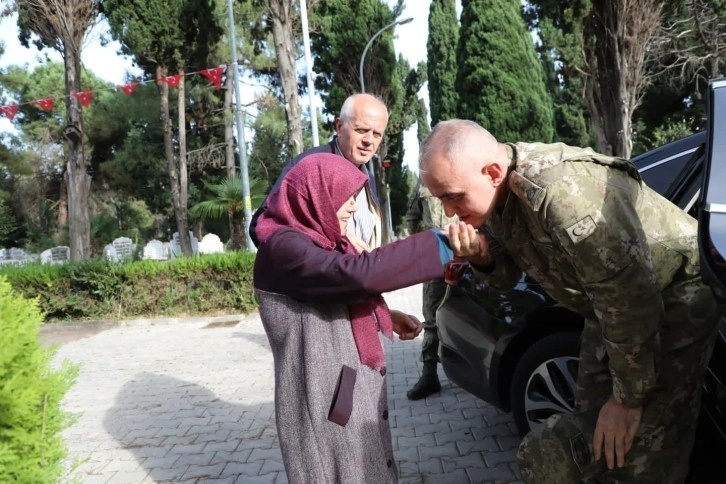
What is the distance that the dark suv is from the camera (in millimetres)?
2510

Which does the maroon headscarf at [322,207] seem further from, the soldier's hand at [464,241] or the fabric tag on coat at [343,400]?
the soldier's hand at [464,241]

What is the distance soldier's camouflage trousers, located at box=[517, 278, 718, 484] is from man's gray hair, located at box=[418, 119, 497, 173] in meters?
0.78

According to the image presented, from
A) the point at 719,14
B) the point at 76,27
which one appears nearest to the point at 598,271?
the point at 76,27

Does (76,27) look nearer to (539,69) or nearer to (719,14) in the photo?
(539,69)

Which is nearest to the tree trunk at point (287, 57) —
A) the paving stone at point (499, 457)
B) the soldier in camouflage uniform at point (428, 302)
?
the soldier in camouflage uniform at point (428, 302)

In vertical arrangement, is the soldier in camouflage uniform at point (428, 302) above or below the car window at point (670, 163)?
below

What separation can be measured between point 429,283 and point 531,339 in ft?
5.35

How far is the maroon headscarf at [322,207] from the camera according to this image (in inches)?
66.1

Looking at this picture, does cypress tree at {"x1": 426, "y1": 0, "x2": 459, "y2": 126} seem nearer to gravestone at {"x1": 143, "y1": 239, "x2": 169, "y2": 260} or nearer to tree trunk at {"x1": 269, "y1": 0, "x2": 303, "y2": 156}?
gravestone at {"x1": 143, "y1": 239, "x2": 169, "y2": 260}

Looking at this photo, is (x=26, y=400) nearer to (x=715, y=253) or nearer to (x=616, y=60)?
(x=715, y=253)

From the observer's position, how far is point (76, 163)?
587 inches

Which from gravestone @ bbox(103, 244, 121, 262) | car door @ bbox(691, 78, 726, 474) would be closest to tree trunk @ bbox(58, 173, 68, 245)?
gravestone @ bbox(103, 244, 121, 262)

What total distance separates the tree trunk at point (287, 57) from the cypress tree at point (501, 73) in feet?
34.3

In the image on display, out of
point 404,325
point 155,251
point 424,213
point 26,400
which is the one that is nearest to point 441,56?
point 155,251
